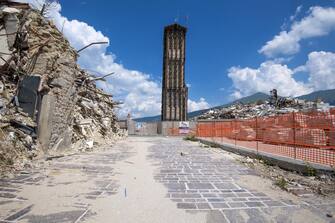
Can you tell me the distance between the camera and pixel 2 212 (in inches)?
156

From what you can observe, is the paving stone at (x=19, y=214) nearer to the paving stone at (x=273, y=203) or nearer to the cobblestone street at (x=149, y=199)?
the cobblestone street at (x=149, y=199)

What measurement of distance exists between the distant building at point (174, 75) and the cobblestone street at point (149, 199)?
5731 centimetres

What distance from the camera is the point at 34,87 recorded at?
962 cm

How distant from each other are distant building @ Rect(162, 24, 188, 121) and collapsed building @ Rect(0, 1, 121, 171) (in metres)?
50.7

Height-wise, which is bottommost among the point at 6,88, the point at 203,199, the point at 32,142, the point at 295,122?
the point at 203,199

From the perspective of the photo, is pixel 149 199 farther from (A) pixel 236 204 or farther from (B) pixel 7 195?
(B) pixel 7 195

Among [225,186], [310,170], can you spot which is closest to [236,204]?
[225,186]

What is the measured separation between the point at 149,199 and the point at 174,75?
60573 mm

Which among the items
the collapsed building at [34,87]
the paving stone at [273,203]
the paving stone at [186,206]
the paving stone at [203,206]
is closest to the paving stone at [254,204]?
the paving stone at [273,203]

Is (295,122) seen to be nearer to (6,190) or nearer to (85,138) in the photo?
(6,190)

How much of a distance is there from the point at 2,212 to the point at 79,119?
10975 mm

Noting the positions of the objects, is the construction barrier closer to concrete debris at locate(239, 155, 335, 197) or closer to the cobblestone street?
concrete debris at locate(239, 155, 335, 197)

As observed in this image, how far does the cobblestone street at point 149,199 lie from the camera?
4035mm

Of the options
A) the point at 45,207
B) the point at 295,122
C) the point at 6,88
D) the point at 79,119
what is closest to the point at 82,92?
the point at 79,119
